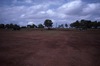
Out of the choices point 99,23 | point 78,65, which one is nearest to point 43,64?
point 78,65

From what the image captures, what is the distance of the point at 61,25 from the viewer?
136m

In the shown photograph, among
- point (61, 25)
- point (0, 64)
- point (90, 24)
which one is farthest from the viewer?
point (61, 25)

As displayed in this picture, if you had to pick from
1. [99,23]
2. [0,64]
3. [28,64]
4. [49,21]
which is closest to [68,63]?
[28,64]

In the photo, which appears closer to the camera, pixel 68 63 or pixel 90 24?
pixel 68 63

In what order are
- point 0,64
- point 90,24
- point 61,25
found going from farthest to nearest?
point 61,25 < point 90,24 < point 0,64

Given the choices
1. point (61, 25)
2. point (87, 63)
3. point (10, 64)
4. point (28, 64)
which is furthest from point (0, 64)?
point (61, 25)

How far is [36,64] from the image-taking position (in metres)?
6.63

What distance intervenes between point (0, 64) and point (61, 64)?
332 cm

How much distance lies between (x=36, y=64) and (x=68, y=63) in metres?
1.81

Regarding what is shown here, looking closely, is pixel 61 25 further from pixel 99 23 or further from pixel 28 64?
pixel 28 64

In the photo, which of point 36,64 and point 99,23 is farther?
point 99,23

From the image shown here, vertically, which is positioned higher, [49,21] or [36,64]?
[49,21]

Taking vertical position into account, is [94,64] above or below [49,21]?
below

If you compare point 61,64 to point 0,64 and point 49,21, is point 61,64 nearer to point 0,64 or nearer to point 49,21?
point 0,64
